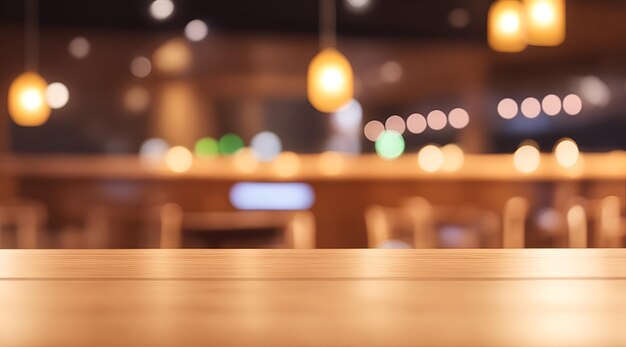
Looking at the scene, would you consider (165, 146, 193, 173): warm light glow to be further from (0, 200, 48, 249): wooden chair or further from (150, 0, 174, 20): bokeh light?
(150, 0, 174, 20): bokeh light

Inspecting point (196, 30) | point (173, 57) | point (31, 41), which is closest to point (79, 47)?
point (31, 41)

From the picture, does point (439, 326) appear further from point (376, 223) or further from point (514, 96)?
point (514, 96)

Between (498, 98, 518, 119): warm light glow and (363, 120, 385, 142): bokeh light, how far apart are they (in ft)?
4.76

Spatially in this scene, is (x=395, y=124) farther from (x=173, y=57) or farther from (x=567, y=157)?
(x=567, y=157)

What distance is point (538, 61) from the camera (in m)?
7.75

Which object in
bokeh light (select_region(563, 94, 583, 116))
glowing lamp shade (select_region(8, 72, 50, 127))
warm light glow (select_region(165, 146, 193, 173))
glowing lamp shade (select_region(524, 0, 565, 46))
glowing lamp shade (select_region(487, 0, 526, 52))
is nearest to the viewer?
glowing lamp shade (select_region(524, 0, 565, 46))

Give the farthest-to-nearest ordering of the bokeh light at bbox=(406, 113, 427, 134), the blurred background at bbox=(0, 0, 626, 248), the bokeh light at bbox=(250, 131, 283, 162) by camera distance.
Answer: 1. the bokeh light at bbox=(406, 113, 427, 134)
2. the bokeh light at bbox=(250, 131, 283, 162)
3. the blurred background at bbox=(0, 0, 626, 248)

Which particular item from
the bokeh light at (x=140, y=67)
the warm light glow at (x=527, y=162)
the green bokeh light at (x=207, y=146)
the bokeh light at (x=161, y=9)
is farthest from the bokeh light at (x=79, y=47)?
the warm light glow at (x=527, y=162)

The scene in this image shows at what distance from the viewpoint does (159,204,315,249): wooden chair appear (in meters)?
4.28

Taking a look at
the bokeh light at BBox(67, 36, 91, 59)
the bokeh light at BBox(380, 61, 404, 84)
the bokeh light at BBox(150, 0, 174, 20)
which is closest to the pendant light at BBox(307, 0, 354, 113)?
the bokeh light at BBox(150, 0, 174, 20)

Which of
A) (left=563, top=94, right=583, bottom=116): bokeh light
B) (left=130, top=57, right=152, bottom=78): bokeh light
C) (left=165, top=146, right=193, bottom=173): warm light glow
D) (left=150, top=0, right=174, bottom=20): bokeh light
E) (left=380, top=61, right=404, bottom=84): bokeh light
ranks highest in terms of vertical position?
(left=150, top=0, right=174, bottom=20): bokeh light

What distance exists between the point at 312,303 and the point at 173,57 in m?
7.07

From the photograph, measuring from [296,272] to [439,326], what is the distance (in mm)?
105

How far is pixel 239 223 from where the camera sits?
4.37 meters
